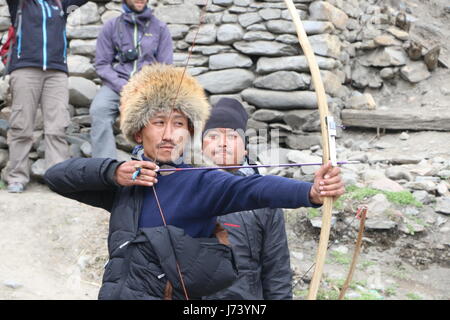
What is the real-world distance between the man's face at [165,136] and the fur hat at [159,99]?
0.07 feet

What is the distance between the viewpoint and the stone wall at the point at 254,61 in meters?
6.23

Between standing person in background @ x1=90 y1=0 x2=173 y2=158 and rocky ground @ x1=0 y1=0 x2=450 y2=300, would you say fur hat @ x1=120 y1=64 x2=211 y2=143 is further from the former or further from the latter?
standing person in background @ x1=90 y1=0 x2=173 y2=158

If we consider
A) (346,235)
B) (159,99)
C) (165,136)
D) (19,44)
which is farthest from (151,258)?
(19,44)

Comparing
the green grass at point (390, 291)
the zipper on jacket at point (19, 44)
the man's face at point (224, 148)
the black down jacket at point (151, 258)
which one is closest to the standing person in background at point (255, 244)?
the man's face at point (224, 148)

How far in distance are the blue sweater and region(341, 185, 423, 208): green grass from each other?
3.12 m

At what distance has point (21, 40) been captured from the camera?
17.3 ft

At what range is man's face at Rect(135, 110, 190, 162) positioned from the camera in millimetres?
2162

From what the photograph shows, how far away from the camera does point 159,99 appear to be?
228cm

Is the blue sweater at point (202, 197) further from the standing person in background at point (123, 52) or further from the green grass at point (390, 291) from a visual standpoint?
the standing person in background at point (123, 52)

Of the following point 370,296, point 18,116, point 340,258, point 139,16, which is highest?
point 139,16

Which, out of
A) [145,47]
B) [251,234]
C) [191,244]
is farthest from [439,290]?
[145,47]

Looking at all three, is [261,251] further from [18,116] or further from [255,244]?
[18,116]

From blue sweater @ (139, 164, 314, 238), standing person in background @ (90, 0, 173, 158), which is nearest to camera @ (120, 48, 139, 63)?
standing person in background @ (90, 0, 173, 158)

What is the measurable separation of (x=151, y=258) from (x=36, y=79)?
12.7 feet
